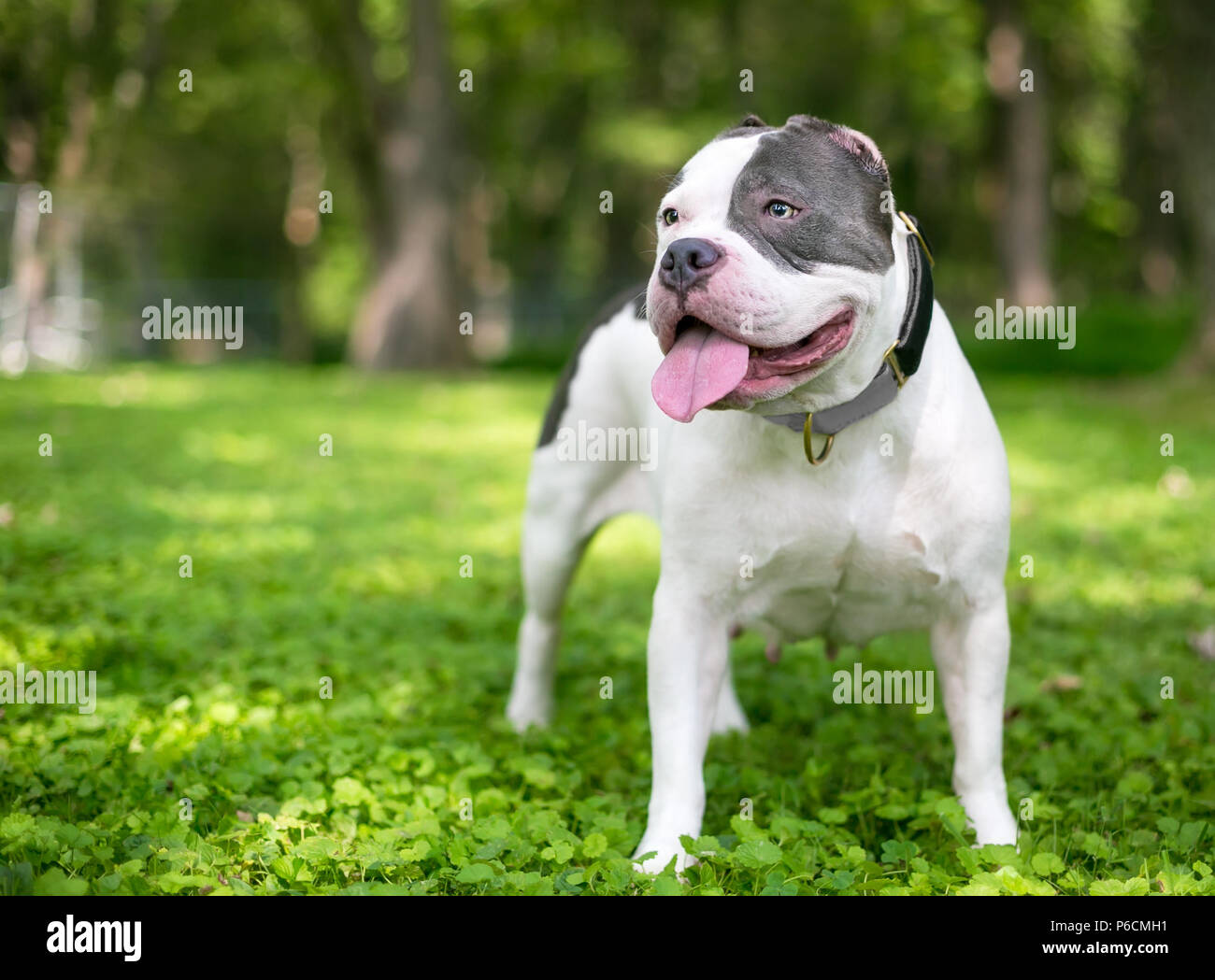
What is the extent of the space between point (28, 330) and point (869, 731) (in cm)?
1940

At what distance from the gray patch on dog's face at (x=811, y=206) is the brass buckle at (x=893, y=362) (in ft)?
0.71

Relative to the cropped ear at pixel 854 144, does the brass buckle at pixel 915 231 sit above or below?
below

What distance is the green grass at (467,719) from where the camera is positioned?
118 inches

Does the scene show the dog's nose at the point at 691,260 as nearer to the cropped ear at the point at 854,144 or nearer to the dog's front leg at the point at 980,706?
the cropped ear at the point at 854,144

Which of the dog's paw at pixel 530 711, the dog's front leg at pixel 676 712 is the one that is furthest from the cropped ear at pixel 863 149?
the dog's paw at pixel 530 711

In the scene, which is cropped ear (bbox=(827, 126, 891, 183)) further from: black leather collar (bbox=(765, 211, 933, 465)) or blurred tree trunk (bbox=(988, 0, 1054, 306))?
blurred tree trunk (bbox=(988, 0, 1054, 306))

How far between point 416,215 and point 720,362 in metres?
18.0

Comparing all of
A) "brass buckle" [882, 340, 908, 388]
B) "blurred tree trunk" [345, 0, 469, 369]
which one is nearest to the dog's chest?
"brass buckle" [882, 340, 908, 388]

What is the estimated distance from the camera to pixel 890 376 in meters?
3.01

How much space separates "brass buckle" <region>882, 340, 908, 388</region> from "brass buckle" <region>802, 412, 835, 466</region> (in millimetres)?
216

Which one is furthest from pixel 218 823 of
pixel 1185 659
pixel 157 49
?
pixel 157 49

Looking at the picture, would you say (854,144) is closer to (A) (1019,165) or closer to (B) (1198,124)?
(B) (1198,124)

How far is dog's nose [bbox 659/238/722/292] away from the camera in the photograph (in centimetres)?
Result: 268

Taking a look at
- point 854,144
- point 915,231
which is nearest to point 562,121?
point 915,231
